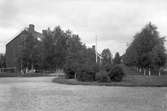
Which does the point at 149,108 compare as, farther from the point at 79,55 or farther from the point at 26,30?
the point at 26,30

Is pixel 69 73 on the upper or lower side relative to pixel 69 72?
lower

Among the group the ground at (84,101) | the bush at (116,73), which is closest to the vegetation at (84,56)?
the bush at (116,73)

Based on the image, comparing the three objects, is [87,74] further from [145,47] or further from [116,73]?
[145,47]

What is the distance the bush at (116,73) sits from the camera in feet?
90.5

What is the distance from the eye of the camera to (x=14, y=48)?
240 ft

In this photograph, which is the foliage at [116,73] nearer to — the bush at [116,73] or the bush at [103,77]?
the bush at [116,73]

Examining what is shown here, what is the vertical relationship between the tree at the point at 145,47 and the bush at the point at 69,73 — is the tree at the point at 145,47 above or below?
above

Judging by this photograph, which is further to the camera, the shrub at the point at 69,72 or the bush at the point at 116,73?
the shrub at the point at 69,72

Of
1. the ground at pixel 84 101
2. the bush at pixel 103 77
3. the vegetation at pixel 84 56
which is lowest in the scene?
the ground at pixel 84 101

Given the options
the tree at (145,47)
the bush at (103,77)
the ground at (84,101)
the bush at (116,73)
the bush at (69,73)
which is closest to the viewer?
the ground at (84,101)

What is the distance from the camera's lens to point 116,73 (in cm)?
2772

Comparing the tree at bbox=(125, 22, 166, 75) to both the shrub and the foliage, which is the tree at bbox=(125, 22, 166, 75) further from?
the foliage

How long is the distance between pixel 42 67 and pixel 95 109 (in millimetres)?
53938

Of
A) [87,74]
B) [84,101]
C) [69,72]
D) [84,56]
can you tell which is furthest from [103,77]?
[84,101]
